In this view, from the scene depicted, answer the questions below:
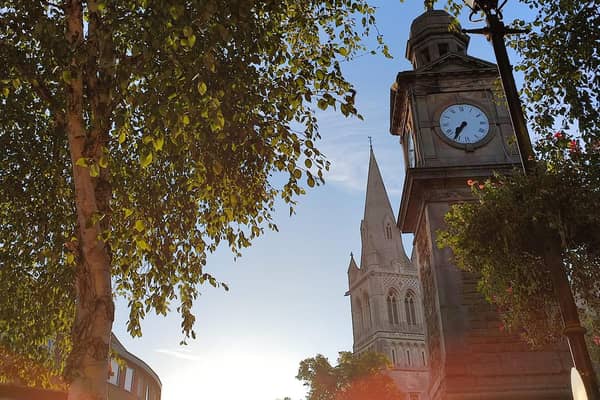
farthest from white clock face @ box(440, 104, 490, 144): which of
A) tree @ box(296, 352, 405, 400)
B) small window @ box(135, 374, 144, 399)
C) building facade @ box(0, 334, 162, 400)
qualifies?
small window @ box(135, 374, 144, 399)

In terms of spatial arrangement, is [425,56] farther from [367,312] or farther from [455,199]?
[367,312]

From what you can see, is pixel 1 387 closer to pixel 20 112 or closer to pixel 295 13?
pixel 20 112

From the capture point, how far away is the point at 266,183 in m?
11.1

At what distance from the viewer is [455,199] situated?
58.8ft

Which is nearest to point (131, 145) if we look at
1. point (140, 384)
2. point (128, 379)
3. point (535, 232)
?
point (535, 232)

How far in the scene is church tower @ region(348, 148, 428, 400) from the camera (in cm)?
10238

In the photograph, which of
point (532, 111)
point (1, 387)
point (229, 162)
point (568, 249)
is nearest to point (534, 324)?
point (568, 249)

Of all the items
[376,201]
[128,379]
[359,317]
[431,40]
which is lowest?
[128,379]

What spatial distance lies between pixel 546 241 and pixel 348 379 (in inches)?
2025

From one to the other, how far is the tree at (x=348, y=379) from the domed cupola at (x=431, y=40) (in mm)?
37600

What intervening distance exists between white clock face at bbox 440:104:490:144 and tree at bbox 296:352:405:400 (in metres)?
40.1

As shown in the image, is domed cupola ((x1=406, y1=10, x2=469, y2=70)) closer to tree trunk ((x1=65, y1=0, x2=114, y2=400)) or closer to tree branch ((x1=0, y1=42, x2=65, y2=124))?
tree branch ((x1=0, y1=42, x2=65, y2=124))

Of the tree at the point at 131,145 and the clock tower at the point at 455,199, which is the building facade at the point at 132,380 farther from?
the tree at the point at 131,145

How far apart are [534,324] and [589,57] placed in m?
4.97
